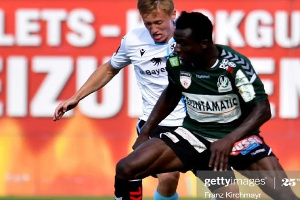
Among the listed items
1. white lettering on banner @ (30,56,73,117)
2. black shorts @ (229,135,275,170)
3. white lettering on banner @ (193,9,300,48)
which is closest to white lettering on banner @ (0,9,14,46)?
white lettering on banner @ (30,56,73,117)

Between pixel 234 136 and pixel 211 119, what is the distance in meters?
0.42

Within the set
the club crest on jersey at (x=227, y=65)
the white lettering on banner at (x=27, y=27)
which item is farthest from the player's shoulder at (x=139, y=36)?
the white lettering on banner at (x=27, y=27)

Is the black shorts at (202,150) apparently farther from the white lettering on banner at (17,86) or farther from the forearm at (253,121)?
the white lettering on banner at (17,86)

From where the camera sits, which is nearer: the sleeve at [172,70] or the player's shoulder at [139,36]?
the sleeve at [172,70]

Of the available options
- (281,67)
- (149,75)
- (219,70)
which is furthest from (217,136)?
(281,67)

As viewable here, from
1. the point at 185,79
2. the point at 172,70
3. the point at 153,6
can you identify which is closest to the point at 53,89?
the point at 153,6

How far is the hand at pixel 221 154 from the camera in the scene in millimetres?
6309

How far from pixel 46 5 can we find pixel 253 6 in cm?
254

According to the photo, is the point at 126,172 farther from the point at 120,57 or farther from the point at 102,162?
the point at 102,162

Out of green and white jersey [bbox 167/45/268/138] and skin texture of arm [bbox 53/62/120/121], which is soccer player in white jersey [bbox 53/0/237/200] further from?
green and white jersey [bbox 167/45/268/138]

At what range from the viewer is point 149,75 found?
8078 millimetres

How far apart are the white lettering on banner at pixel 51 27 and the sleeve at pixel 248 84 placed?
5.09m

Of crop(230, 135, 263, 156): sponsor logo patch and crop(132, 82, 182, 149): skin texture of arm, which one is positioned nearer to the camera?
crop(230, 135, 263, 156): sponsor logo patch

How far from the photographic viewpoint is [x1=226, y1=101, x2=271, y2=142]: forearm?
6387 millimetres
